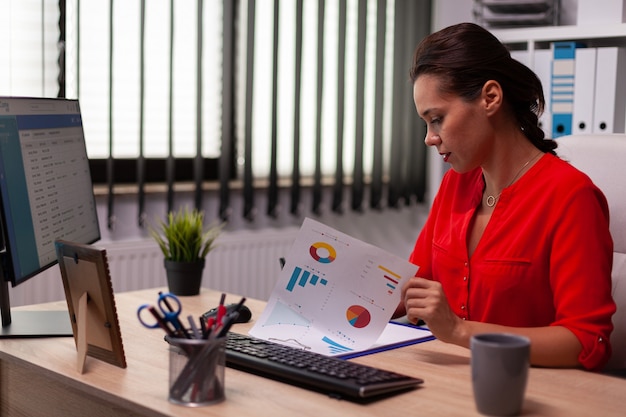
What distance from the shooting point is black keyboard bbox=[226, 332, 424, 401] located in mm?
1113

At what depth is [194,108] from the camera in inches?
123

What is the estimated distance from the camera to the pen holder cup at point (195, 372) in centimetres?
108

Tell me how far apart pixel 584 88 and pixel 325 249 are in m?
1.85

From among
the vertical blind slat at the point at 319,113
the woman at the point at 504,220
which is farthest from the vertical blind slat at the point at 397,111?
the woman at the point at 504,220

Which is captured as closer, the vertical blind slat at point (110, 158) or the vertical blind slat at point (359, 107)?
the vertical blind slat at point (110, 158)

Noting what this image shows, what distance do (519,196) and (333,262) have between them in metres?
0.40

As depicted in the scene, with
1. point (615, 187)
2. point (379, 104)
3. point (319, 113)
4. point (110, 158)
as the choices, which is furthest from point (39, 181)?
point (379, 104)

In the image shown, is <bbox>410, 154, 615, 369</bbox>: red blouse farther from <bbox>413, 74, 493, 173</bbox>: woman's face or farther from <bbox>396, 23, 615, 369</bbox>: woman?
<bbox>413, 74, 493, 173</bbox>: woman's face

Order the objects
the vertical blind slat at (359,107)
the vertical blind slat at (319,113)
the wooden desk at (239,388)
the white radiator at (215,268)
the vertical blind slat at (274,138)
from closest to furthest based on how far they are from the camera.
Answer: the wooden desk at (239,388) → the white radiator at (215,268) → the vertical blind slat at (274,138) → the vertical blind slat at (319,113) → the vertical blind slat at (359,107)

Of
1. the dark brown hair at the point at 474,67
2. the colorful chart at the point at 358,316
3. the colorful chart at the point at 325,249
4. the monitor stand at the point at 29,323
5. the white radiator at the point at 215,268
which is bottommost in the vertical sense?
the white radiator at the point at 215,268

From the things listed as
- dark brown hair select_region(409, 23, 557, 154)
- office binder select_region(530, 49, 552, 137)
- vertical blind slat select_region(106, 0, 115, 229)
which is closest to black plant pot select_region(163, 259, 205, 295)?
dark brown hair select_region(409, 23, 557, 154)

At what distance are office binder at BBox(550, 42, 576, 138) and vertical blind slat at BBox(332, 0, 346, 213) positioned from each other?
0.92 meters

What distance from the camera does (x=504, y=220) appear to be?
155cm

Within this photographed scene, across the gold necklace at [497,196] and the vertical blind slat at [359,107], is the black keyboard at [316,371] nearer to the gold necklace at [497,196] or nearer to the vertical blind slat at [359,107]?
the gold necklace at [497,196]
